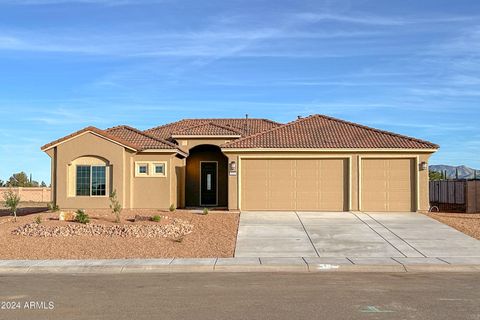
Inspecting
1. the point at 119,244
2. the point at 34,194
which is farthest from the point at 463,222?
the point at 34,194

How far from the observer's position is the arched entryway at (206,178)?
31312mm

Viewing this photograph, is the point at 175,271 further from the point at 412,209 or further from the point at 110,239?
the point at 412,209

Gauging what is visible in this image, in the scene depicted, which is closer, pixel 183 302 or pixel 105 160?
pixel 183 302

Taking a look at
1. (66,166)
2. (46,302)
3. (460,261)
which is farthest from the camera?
(66,166)

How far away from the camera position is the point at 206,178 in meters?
31.6

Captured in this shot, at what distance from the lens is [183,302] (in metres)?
10.1

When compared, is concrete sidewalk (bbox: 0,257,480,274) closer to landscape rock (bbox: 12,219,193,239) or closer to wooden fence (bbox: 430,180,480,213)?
landscape rock (bbox: 12,219,193,239)

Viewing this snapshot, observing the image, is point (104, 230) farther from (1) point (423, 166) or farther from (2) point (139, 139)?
(1) point (423, 166)

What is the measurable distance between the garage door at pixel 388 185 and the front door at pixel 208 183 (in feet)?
29.0

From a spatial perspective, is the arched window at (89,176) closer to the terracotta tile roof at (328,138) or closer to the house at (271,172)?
the house at (271,172)

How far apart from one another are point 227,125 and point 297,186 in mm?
10030

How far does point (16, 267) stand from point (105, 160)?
1117cm

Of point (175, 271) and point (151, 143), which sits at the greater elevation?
point (151, 143)

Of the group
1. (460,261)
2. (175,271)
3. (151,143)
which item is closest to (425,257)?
(460,261)
